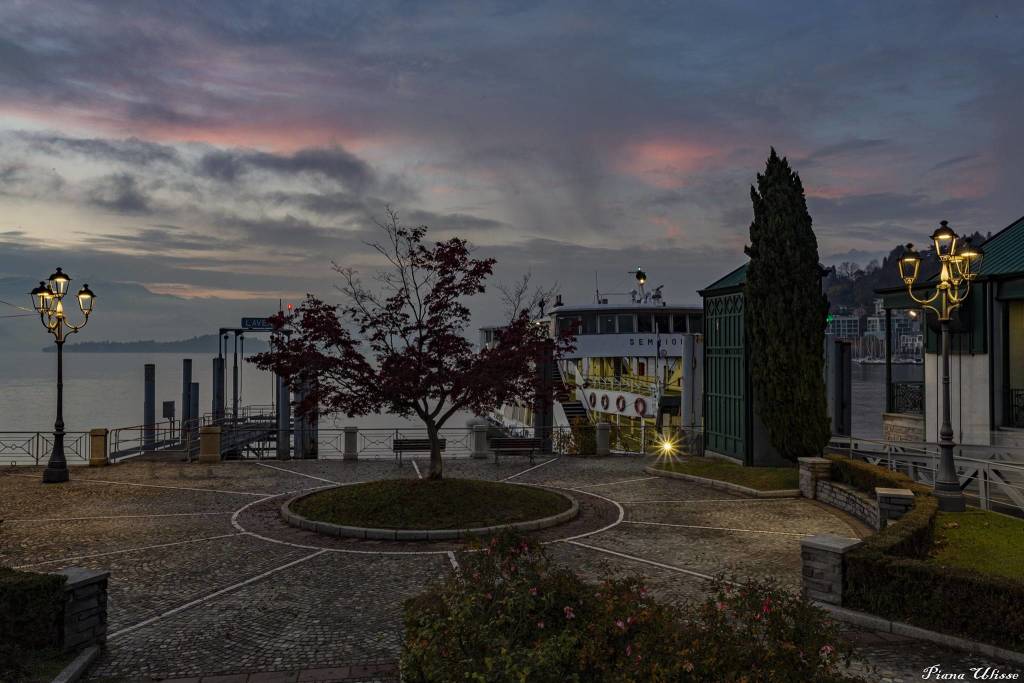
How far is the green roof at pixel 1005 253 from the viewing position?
18484 mm

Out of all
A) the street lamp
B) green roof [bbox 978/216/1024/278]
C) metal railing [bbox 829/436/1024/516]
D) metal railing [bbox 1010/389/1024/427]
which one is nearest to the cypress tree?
metal railing [bbox 829/436/1024/516]

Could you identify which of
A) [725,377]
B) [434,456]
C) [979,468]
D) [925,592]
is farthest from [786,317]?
[925,592]

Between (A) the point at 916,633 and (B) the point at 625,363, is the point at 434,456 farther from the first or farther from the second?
(B) the point at 625,363

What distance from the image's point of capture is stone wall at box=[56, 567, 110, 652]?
7316mm

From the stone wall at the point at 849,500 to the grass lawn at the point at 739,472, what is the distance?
1.04 metres

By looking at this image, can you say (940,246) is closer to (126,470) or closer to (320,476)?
(320,476)

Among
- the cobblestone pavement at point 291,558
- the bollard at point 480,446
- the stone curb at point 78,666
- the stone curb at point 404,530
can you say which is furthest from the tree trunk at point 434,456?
the stone curb at point 78,666

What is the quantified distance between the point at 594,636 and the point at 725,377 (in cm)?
1711

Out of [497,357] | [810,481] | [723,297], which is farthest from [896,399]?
[497,357]

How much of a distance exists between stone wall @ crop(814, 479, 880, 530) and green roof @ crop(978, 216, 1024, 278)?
8.31 metres

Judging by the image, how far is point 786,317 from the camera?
18.7 meters

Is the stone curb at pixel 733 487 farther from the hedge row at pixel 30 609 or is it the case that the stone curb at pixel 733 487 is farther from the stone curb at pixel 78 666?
the hedge row at pixel 30 609

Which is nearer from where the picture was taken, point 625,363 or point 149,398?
point 149,398

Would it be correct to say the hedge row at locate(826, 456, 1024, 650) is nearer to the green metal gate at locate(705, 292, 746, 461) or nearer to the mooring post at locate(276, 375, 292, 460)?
the green metal gate at locate(705, 292, 746, 461)
